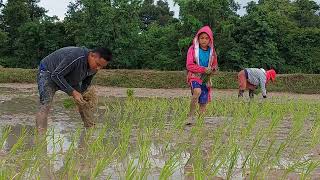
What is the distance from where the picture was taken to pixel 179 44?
64.6 feet

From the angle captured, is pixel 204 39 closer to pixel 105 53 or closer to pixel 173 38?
pixel 105 53

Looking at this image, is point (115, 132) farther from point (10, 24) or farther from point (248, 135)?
point (10, 24)

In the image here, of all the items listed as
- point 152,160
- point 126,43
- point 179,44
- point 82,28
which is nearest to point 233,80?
point 179,44

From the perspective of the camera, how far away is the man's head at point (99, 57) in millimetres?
3842

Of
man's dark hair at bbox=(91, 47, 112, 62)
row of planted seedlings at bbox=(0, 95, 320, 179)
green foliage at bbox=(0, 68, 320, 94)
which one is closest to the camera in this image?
row of planted seedlings at bbox=(0, 95, 320, 179)

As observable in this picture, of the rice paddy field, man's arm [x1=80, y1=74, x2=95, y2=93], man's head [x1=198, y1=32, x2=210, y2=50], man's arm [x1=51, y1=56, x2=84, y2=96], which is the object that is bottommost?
the rice paddy field

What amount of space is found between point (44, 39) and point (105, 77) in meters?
7.54

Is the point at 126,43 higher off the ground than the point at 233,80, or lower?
higher

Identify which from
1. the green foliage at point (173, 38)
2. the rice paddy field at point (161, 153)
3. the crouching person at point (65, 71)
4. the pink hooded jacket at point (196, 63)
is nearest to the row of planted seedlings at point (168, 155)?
the rice paddy field at point (161, 153)

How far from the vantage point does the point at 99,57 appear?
3.90 meters

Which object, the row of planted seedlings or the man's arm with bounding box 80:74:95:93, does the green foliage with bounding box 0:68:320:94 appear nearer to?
the row of planted seedlings

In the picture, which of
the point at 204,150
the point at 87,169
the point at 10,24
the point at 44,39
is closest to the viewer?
the point at 87,169

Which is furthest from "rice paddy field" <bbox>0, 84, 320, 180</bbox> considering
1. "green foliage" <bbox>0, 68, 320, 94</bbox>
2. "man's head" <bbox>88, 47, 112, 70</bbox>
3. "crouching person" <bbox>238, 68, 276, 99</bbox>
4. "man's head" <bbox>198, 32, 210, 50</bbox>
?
"green foliage" <bbox>0, 68, 320, 94</bbox>

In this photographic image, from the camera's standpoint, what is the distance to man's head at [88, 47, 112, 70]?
3.84m
